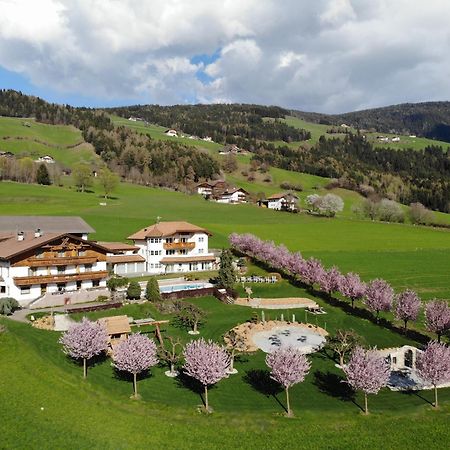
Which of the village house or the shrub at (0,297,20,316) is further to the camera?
the village house

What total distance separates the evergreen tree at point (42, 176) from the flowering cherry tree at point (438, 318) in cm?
15188

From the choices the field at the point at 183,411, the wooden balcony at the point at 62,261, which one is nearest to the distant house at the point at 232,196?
the wooden balcony at the point at 62,261

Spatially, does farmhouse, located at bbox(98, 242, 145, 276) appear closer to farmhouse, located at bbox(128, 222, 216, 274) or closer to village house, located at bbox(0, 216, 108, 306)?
farmhouse, located at bbox(128, 222, 216, 274)

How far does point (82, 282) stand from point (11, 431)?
3501 centimetres

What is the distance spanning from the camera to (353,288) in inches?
2378

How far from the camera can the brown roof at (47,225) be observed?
7238 cm

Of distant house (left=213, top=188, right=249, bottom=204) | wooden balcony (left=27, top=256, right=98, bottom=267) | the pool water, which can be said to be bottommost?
the pool water

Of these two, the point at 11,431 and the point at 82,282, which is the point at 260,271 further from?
the point at 11,431

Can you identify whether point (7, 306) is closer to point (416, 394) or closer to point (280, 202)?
point (416, 394)

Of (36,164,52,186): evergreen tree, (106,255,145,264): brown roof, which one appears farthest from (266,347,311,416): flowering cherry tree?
(36,164,52,186): evergreen tree

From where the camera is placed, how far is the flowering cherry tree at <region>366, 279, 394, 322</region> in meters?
55.5

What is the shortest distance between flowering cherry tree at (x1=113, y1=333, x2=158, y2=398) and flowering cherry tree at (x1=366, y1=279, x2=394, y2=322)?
31.1 metres

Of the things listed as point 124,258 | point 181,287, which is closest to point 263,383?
point 181,287

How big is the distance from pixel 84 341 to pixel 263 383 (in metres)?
14.8
